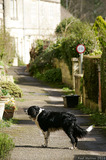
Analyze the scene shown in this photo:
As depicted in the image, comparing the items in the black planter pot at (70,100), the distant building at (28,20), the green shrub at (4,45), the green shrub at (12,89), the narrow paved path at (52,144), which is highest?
A: the distant building at (28,20)

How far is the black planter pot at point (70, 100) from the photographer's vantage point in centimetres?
1517

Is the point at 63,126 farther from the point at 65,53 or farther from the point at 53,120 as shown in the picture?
the point at 65,53

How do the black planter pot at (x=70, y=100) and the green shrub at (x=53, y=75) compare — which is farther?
the green shrub at (x=53, y=75)

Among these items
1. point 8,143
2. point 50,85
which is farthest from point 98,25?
point 8,143

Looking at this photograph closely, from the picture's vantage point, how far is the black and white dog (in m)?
7.98

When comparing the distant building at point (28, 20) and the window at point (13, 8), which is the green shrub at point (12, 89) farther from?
the window at point (13, 8)

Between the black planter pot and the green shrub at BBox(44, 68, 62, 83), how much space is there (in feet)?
28.6

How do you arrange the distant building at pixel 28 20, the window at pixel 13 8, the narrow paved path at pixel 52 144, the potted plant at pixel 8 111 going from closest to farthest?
1. the narrow paved path at pixel 52 144
2. the potted plant at pixel 8 111
3. the window at pixel 13 8
4. the distant building at pixel 28 20

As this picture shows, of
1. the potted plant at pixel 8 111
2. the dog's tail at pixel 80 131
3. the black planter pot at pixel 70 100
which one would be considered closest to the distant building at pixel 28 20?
the black planter pot at pixel 70 100

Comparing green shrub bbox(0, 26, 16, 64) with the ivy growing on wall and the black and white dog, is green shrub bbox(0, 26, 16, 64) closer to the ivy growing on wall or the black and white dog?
the ivy growing on wall

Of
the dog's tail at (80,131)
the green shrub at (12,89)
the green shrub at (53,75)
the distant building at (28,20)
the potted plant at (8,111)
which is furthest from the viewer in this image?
the distant building at (28,20)

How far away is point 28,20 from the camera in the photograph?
38125 millimetres

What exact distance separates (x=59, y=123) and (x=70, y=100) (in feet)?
23.4

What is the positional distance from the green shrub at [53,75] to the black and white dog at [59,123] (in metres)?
15.8
